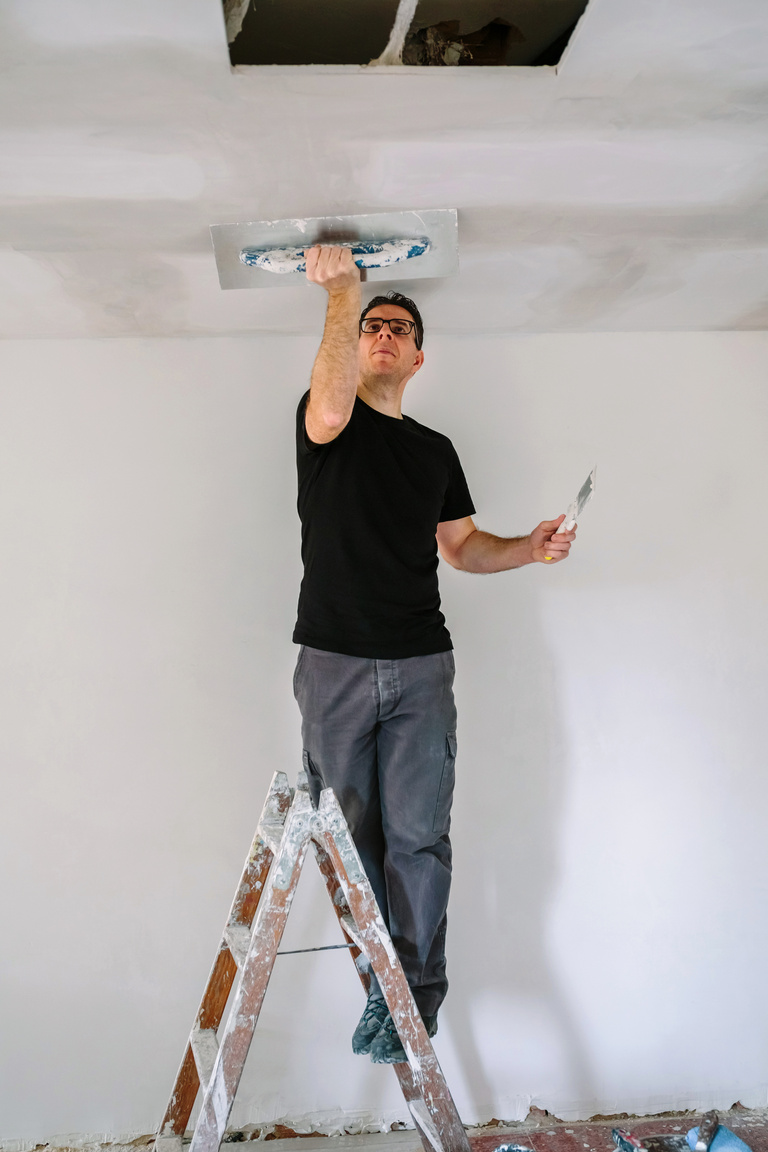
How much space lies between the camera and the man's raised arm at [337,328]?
148cm

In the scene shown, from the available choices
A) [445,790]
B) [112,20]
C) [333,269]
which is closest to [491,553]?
[445,790]

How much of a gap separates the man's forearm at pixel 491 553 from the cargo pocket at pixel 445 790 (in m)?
0.49

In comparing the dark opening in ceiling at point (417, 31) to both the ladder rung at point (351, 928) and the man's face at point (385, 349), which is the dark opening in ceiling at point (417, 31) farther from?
the ladder rung at point (351, 928)

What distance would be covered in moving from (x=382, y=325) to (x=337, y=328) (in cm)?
40

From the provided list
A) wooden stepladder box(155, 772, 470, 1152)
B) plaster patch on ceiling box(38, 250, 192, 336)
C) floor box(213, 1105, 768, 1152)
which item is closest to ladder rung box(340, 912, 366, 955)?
wooden stepladder box(155, 772, 470, 1152)

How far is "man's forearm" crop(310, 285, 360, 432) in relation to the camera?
1476 millimetres

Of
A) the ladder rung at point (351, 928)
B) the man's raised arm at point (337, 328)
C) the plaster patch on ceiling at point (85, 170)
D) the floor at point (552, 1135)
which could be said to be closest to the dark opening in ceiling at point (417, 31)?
the plaster patch on ceiling at point (85, 170)

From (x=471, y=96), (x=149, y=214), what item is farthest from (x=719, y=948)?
(x=149, y=214)

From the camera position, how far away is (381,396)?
1.89 metres

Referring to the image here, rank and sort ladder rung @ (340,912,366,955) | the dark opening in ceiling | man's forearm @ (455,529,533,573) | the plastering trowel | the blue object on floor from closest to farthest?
the dark opening in ceiling
ladder rung @ (340,912,366,955)
the plastering trowel
the blue object on floor
man's forearm @ (455,529,533,573)

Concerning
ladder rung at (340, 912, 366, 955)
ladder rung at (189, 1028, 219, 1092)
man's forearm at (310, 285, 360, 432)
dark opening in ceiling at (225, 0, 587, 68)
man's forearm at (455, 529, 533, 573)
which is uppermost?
dark opening in ceiling at (225, 0, 587, 68)

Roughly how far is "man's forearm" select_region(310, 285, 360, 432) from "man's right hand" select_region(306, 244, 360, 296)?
14mm

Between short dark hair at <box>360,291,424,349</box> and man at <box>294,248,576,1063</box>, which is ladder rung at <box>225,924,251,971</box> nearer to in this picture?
man at <box>294,248,576,1063</box>

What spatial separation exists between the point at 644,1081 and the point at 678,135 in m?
2.33
